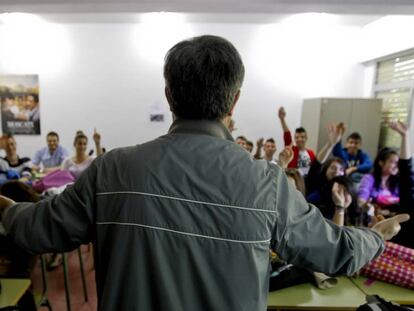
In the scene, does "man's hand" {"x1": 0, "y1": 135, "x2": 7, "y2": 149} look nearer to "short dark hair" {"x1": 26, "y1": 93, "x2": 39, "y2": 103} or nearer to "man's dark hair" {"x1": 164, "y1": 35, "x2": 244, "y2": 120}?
"short dark hair" {"x1": 26, "y1": 93, "x2": 39, "y2": 103}

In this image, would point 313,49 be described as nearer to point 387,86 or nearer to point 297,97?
point 297,97

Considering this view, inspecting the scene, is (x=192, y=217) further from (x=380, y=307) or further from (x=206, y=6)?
(x=206, y=6)

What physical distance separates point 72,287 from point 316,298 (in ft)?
7.41

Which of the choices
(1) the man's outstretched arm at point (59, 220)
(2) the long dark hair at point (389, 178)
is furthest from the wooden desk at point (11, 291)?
(2) the long dark hair at point (389, 178)

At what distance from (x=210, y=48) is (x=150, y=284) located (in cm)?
58

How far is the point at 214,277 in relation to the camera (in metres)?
0.68

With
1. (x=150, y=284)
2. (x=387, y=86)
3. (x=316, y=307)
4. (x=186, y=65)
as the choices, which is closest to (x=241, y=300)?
(x=150, y=284)

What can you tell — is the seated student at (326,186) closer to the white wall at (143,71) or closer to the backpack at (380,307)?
the backpack at (380,307)

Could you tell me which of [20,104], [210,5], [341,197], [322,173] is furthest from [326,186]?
[20,104]

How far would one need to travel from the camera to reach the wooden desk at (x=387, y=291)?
4.96 feet

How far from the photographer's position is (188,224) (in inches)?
26.3

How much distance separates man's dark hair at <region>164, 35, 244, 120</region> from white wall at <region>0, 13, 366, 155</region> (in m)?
4.67

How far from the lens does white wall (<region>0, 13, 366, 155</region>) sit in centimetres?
516

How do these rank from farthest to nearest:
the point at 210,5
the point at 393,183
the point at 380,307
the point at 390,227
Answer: the point at 393,183, the point at 210,5, the point at 380,307, the point at 390,227
